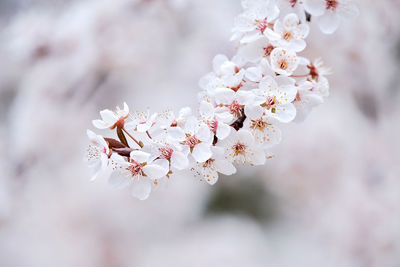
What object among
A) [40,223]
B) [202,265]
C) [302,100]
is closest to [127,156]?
[302,100]

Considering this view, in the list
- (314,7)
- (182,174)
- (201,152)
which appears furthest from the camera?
(182,174)

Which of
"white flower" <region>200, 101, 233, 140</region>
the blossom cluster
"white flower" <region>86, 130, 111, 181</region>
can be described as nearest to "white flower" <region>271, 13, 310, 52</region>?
the blossom cluster

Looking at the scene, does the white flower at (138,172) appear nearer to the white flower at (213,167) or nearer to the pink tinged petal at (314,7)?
the white flower at (213,167)

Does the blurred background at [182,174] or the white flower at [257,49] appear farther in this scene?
the blurred background at [182,174]

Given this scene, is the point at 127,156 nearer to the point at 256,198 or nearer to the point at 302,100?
the point at 302,100

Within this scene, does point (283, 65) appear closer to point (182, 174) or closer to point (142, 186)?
point (142, 186)

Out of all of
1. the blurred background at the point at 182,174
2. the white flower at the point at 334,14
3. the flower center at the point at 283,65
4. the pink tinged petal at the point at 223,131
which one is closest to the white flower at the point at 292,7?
the white flower at the point at 334,14

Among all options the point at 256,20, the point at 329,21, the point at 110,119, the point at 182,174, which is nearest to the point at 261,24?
the point at 256,20
